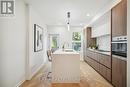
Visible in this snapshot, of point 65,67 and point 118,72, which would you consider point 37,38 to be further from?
point 118,72

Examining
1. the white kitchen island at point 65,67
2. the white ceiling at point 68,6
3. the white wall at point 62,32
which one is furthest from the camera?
the white wall at point 62,32

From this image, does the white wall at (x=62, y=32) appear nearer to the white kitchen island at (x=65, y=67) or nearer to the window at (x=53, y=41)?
the window at (x=53, y=41)

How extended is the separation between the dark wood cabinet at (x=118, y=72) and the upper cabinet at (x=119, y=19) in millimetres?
728

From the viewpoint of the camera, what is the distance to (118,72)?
136 inches

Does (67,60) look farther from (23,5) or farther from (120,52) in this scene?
(23,5)

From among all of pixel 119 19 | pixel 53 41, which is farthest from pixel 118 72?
pixel 53 41

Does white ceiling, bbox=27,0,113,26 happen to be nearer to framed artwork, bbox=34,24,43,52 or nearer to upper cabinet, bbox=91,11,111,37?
upper cabinet, bbox=91,11,111,37

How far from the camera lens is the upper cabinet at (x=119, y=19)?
316 centimetres

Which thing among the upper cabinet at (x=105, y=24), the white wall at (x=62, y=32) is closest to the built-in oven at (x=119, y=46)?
the upper cabinet at (x=105, y=24)

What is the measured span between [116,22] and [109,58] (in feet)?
3.86

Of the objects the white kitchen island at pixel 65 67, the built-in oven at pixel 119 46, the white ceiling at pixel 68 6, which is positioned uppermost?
the white ceiling at pixel 68 6

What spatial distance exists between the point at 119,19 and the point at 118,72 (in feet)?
4.64

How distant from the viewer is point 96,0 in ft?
13.6

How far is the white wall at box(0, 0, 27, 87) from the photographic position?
9.85 ft
